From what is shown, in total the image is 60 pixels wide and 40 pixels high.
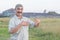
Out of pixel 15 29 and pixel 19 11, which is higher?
pixel 19 11

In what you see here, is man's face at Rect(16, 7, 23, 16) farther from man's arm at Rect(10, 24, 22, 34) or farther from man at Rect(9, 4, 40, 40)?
man's arm at Rect(10, 24, 22, 34)

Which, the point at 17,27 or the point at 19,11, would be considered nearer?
the point at 17,27

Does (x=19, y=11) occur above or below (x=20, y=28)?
above

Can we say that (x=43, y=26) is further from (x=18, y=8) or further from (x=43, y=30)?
(x=18, y=8)

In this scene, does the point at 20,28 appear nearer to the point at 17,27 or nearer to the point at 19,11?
the point at 17,27

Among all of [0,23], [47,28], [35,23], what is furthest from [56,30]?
[35,23]

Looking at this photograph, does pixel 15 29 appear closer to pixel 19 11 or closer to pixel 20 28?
pixel 20 28

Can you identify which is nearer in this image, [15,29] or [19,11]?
[15,29]

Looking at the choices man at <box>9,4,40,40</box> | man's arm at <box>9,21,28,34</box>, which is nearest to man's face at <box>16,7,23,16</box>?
man at <box>9,4,40,40</box>

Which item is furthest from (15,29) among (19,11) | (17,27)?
(19,11)

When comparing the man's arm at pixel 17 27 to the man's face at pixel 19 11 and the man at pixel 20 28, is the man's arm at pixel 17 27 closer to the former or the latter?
the man at pixel 20 28

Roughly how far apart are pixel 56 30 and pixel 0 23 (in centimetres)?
1026

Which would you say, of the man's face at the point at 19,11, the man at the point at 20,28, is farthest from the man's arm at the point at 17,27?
the man's face at the point at 19,11

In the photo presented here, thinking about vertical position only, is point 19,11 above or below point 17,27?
above
